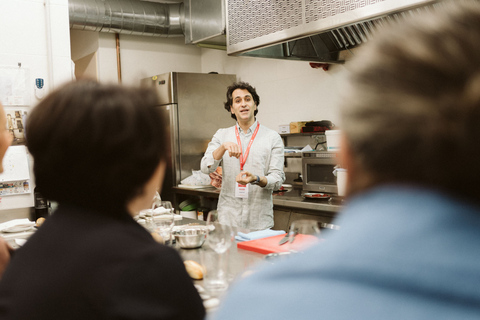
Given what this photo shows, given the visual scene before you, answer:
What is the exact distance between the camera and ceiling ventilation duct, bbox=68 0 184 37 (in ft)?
16.1

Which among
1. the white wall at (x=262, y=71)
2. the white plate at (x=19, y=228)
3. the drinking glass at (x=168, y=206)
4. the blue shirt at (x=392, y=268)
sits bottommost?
the white plate at (x=19, y=228)

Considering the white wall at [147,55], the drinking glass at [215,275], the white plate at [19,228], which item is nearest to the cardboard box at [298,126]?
the white wall at [147,55]

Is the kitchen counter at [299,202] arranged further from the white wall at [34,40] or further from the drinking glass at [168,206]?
the white wall at [34,40]

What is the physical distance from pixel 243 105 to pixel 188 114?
1953 millimetres

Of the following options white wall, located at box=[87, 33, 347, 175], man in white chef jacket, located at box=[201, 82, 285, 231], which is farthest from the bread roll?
white wall, located at box=[87, 33, 347, 175]

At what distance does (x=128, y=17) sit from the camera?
5211 millimetres

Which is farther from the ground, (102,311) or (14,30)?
(14,30)

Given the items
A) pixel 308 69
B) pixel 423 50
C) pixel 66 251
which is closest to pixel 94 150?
pixel 66 251

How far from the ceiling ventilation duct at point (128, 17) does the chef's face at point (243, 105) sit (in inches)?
95.5

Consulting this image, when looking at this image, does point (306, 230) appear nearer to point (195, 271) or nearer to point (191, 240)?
point (195, 271)

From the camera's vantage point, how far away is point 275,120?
535 centimetres

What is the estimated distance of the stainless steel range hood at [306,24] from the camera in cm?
289

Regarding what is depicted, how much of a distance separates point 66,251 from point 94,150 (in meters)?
0.18

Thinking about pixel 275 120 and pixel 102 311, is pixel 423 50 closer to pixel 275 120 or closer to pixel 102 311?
pixel 102 311
